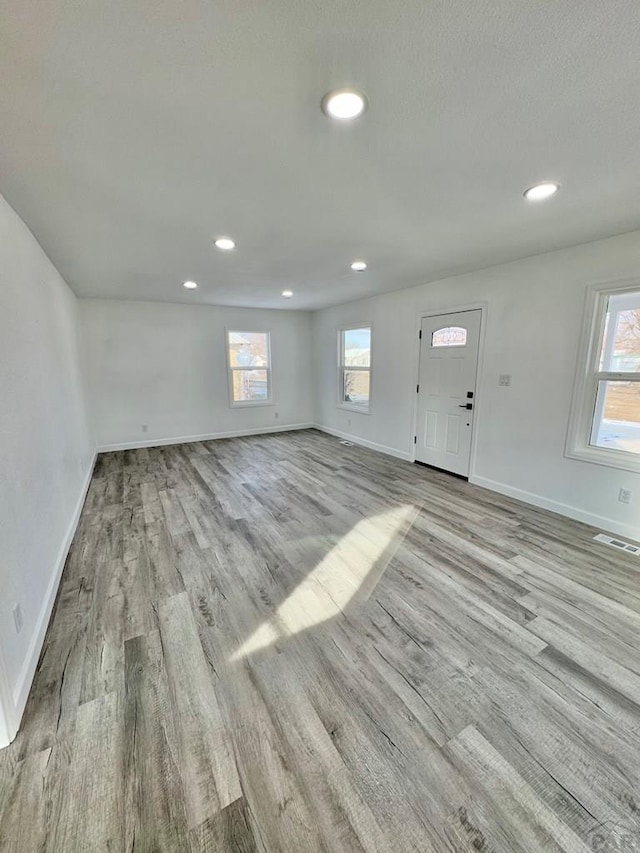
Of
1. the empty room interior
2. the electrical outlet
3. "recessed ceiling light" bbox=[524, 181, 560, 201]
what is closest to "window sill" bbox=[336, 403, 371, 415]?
the empty room interior

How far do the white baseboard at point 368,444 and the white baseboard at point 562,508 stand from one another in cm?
125

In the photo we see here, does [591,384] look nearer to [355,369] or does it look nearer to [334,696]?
[334,696]

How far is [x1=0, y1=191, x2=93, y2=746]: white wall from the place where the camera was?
157 centimetres

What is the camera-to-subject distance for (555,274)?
3.25m

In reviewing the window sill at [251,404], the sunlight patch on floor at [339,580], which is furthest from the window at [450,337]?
the window sill at [251,404]

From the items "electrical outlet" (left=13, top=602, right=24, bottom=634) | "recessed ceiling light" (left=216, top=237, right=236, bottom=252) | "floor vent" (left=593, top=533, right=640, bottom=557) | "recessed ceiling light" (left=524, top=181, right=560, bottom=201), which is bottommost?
"floor vent" (left=593, top=533, right=640, bottom=557)

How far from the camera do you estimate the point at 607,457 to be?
304 cm

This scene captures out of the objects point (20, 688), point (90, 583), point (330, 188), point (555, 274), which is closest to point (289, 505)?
point (90, 583)

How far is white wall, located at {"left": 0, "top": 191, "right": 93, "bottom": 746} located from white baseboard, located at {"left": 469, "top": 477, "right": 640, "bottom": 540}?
13.4 feet

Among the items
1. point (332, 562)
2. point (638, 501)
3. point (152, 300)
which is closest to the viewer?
point (332, 562)

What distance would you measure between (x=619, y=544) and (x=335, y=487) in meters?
2.62

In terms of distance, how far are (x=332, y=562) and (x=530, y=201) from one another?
276 centimetres

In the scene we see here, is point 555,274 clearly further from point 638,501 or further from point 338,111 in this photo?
point 338,111

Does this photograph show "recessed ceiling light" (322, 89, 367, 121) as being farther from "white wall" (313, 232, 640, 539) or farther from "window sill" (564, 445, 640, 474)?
"window sill" (564, 445, 640, 474)
